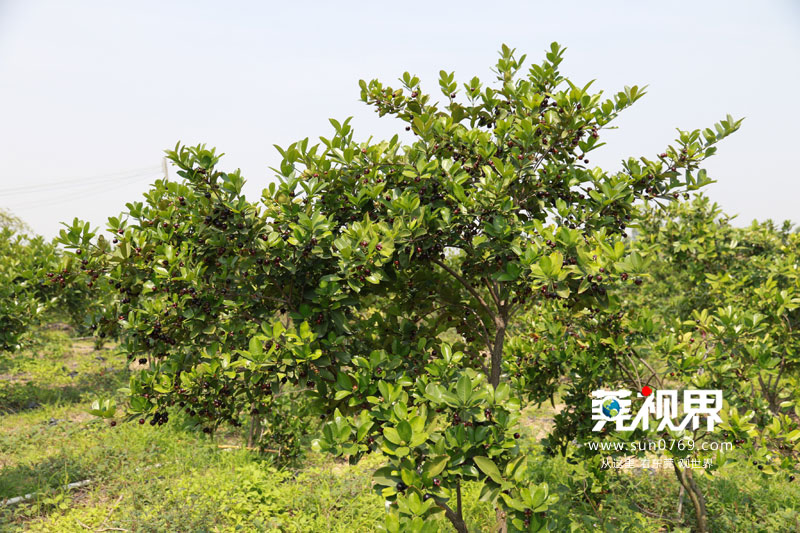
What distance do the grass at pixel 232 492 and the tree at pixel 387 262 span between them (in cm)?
160

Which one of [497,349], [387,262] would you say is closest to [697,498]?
[497,349]

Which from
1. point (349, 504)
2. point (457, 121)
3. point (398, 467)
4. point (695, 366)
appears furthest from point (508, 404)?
point (349, 504)

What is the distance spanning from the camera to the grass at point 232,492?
14.4ft

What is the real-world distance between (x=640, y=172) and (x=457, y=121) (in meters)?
1.25

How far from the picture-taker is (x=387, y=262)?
9.32ft

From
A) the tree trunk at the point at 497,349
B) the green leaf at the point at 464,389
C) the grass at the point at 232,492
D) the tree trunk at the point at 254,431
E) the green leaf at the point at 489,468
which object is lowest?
the grass at the point at 232,492

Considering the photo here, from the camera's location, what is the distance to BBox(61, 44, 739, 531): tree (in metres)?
2.42

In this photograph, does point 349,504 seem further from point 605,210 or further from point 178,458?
point 605,210

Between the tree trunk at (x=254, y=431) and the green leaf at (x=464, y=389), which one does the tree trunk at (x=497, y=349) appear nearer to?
the green leaf at (x=464, y=389)

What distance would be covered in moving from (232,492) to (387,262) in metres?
3.40

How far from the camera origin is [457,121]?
349 cm

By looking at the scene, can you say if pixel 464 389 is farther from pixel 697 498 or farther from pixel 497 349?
pixel 697 498

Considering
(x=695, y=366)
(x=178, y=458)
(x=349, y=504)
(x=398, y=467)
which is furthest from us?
(x=178, y=458)

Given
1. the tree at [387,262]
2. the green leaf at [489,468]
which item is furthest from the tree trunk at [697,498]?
the green leaf at [489,468]
